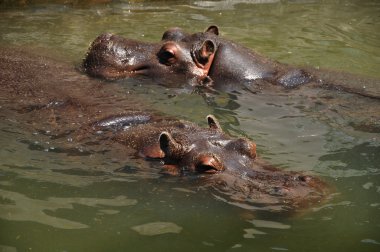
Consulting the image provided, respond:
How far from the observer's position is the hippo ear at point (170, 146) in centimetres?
563

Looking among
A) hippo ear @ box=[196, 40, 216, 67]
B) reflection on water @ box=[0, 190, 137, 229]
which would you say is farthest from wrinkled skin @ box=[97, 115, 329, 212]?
hippo ear @ box=[196, 40, 216, 67]

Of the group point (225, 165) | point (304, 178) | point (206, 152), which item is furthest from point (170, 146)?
point (304, 178)

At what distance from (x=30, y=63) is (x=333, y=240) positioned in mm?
4942

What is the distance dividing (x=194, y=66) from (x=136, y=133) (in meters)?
2.45

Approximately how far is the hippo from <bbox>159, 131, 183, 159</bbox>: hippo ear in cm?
271

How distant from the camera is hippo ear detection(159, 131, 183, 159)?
18.5 ft

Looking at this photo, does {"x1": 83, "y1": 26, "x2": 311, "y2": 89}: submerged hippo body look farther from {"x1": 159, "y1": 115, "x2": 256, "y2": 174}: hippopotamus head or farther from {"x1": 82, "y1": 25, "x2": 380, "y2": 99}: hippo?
{"x1": 159, "y1": 115, "x2": 256, "y2": 174}: hippopotamus head

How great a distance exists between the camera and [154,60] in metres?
8.41

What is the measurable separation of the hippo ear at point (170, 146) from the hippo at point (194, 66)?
2705mm

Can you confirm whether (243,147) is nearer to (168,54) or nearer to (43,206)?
(43,206)

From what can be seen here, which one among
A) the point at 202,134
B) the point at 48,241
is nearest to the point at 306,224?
the point at 202,134

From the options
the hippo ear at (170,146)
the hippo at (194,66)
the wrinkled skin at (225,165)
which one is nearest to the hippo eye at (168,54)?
the hippo at (194,66)

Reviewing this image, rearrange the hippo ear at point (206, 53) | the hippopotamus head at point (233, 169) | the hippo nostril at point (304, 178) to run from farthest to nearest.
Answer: the hippo ear at point (206, 53) < the hippo nostril at point (304, 178) < the hippopotamus head at point (233, 169)

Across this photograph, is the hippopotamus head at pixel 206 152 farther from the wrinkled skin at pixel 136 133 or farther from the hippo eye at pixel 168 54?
the hippo eye at pixel 168 54
